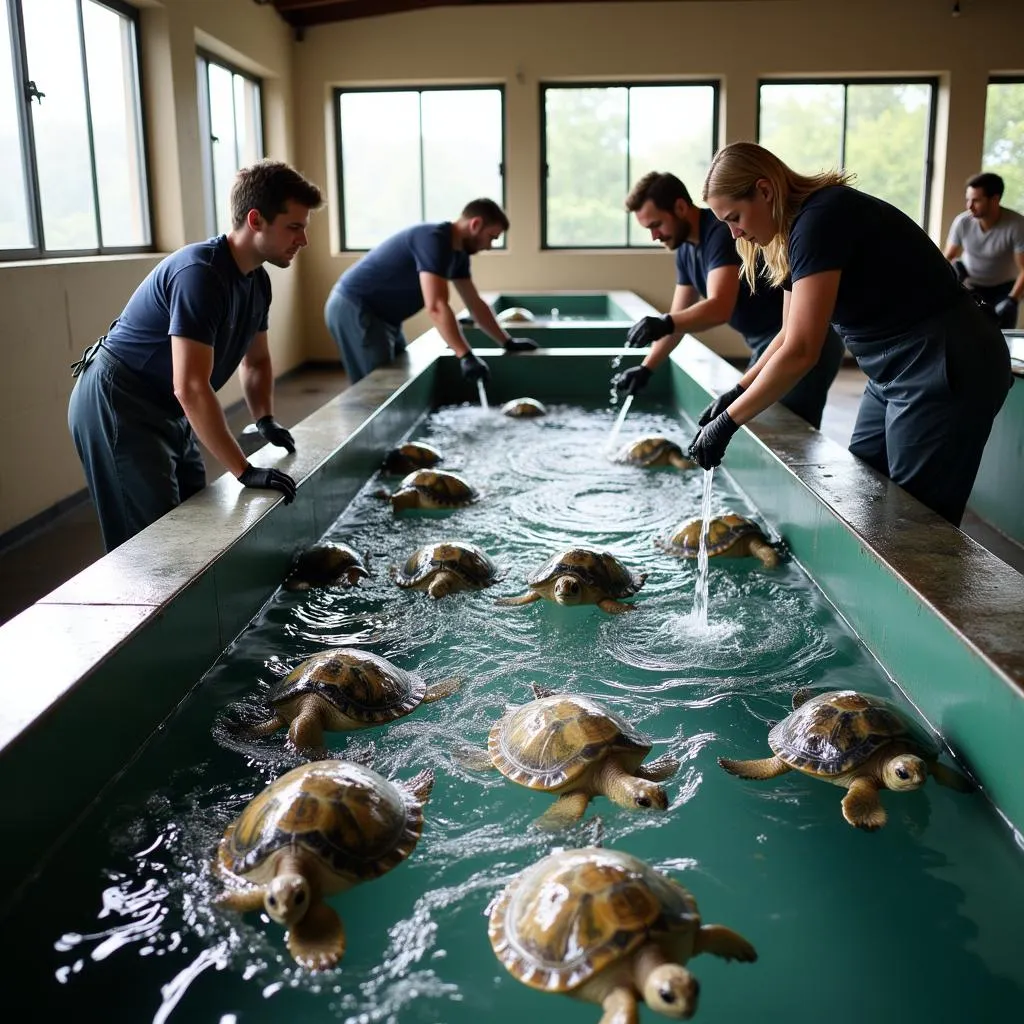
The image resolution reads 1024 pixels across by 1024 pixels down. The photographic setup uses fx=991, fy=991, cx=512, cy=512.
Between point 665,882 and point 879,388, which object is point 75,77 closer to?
point 879,388

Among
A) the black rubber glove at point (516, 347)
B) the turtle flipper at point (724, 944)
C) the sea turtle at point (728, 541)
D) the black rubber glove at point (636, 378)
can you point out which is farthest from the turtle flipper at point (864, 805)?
the black rubber glove at point (516, 347)

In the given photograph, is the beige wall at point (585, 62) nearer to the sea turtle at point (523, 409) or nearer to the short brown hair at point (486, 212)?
the sea turtle at point (523, 409)

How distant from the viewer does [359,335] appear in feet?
20.4

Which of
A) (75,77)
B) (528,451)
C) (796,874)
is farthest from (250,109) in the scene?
(796,874)

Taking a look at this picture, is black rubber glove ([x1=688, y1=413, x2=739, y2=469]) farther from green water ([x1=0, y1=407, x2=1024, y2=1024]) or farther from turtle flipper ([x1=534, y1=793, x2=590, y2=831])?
turtle flipper ([x1=534, y1=793, x2=590, y2=831])

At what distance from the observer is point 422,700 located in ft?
8.01

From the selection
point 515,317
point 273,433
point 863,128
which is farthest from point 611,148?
point 273,433

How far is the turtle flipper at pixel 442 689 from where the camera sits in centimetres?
247

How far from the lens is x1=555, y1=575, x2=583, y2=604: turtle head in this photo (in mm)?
2971

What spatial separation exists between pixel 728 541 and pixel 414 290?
329 cm

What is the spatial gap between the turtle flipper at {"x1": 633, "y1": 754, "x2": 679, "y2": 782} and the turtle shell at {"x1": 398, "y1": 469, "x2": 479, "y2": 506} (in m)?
2.12

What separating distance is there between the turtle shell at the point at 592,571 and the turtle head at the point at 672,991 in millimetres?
1644

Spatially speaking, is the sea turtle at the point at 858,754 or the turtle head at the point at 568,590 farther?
the turtle head at the point at 568,590

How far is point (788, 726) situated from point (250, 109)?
9953 mm
